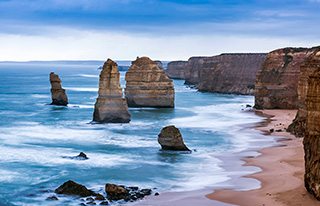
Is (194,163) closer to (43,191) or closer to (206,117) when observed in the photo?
(43,191)

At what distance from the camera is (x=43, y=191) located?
21.8 m

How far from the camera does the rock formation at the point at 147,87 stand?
59.2 meters

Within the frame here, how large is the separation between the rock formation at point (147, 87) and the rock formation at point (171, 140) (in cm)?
2880

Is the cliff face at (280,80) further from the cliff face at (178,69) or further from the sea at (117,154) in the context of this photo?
the cliff face at (178,69)

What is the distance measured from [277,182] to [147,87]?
38.6m

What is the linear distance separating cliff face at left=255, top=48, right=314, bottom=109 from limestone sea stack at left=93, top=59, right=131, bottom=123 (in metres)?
22.6


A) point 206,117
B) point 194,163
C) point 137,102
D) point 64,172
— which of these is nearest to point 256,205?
point 194,163

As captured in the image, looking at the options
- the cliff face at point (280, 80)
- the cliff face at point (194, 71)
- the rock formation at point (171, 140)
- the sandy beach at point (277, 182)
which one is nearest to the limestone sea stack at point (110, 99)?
the rock formation at point (171, 140)

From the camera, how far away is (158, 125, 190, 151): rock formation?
29.7 metres

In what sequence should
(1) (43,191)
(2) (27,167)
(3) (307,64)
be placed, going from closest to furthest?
(1) (43,191), (2) (27,167), (3) (307,64)

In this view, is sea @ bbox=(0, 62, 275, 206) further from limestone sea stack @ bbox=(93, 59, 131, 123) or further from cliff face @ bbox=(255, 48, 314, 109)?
cliff face @ bbox=(255, 48, 314, 109)

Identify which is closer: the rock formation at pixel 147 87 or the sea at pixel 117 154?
the sea at pixel 117 154

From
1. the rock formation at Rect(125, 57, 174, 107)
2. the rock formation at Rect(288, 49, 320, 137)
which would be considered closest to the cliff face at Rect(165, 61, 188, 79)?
the rock formation at Rect(125, 57, 174, 107)

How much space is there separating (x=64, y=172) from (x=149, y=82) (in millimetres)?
34641
